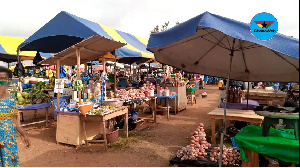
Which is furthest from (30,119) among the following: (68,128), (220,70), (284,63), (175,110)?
(284,63)

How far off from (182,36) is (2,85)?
2.41 m

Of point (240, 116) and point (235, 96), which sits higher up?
point (235, 96)

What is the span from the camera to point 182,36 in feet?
9.57

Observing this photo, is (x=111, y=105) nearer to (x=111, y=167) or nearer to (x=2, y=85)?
(x=111, y=167)

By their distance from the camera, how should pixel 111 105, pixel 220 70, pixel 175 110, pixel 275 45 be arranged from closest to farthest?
pixel 275 45 < pixel 220 70 < pixel 111 105 < pixel 175 110

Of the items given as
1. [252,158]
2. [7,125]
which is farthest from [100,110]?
[252,158]

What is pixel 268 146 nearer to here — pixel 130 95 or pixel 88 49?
pixel 88 49

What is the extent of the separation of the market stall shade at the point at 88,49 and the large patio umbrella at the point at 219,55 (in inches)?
76.9

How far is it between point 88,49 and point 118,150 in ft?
8.97

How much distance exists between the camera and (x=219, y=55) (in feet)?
15.3

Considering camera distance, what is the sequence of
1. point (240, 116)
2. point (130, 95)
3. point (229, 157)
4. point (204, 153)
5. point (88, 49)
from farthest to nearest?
point (130, 95) < point (88, 49) < point (240, 116) < point (204, 153) < point (229, 157)

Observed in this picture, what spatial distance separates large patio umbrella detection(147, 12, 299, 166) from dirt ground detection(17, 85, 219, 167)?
6.40ft

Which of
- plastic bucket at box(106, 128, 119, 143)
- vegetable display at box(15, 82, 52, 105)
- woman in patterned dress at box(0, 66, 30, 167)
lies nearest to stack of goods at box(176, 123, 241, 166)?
plastic bucket at box(106, 128, 119, 143)

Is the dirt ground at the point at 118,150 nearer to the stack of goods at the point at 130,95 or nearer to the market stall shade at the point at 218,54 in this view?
the stack of goods at the point at 130,95
